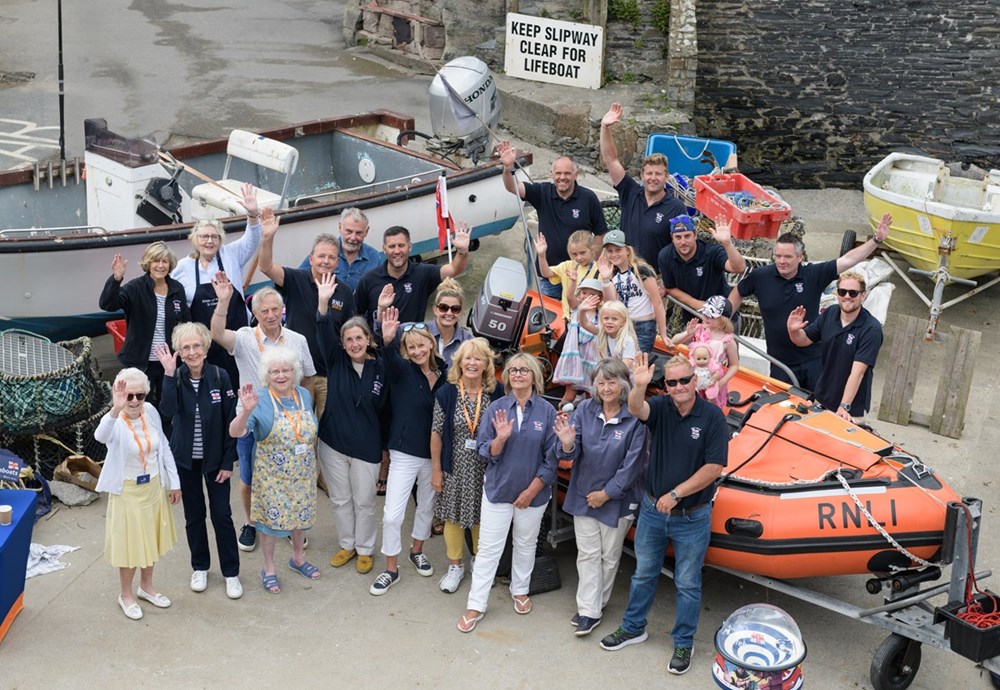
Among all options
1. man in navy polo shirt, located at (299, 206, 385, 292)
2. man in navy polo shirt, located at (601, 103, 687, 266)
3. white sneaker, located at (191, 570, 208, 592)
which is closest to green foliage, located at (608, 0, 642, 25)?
man in navy polo shirt, located at (601, 103, 687, 266)

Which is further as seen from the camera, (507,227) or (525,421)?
(507,227)

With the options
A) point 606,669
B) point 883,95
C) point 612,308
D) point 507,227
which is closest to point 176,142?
point 507,227

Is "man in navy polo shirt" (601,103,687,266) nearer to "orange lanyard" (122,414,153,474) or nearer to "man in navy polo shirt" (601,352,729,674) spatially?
"man in navy polo shirt" (601,352,729,674)

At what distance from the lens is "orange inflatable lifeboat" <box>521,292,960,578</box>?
6172 mm

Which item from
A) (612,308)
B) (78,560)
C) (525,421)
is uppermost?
(612,308)

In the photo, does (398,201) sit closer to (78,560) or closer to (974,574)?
(78,560)

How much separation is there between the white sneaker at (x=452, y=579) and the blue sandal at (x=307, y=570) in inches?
26.9

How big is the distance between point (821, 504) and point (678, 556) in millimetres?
744

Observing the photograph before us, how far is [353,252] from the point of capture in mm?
7664

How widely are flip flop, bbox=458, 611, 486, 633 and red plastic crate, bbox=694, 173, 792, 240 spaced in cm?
442

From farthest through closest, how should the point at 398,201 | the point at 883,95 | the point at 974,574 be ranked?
the point at 883,95 → the point at 398,201 → the point at 974,574

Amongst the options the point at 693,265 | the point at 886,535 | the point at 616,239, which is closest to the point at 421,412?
the point at 616,239

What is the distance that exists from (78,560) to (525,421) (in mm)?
2664

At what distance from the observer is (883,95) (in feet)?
45.8
